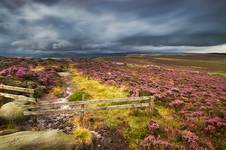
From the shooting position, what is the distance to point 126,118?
1255 centimetres

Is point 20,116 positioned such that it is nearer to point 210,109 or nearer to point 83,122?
point 83,122

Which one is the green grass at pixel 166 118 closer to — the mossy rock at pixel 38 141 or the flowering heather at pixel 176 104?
the flowering heather at pixel 176 104

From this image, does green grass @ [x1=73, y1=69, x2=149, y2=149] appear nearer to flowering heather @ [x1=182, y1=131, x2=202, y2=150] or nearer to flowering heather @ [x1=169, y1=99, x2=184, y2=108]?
flowering heather @ [x1=182, y1=131, x2=202, y2=150]

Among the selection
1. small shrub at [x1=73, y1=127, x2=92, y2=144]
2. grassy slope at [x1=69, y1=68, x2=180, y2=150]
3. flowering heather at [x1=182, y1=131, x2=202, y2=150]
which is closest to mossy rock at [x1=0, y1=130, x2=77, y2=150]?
small shrub at [x1=73, y1=127, x2=92, y2=144]

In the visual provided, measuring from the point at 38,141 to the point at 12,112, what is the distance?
5438 millimetres

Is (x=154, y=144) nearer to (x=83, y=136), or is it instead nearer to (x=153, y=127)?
(x=153, y=127)

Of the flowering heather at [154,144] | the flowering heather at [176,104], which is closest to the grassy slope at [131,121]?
the flowering heather at [154,144]

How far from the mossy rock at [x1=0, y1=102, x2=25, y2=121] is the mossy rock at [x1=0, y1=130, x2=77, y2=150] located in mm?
4187

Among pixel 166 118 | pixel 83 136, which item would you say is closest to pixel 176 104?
pixel 166 118

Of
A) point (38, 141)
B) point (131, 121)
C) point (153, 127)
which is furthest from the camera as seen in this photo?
point (131, 121)

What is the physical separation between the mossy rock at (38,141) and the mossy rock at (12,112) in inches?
165

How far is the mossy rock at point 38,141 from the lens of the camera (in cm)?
701

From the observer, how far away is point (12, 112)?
11625mm

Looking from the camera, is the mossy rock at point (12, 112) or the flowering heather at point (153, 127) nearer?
the flowering heather at point (153, 127)
